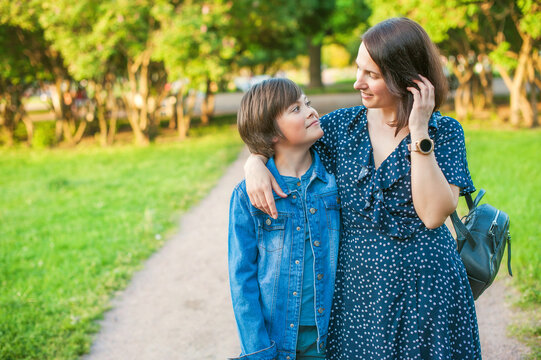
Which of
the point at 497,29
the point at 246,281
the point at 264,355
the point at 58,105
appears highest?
the point at 497,29

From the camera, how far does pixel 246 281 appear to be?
6.84 ft

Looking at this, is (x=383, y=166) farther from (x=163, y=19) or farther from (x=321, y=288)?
(x=163, y=19)

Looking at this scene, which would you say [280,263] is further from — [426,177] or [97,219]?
[97,219]

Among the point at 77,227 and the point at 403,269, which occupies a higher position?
the point at 403,269

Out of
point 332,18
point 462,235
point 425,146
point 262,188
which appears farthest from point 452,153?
point 332,18

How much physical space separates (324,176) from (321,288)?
0.44 metres

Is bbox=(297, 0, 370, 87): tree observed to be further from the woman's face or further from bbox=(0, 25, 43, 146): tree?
the woman's face

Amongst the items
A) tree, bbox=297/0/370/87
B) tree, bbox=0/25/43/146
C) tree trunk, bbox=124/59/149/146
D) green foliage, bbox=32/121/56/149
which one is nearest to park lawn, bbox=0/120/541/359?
tree trunk, bbox=124/59/149/146

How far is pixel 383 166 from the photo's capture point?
1931 millimetres

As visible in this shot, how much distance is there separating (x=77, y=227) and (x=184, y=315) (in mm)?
2957

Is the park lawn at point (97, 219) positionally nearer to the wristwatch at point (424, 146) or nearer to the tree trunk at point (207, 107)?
the wristwatch at point (424, 146)

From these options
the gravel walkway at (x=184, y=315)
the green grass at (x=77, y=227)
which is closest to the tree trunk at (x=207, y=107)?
the green grass at (x=77, y=227)

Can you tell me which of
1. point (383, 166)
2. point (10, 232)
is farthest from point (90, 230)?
point (383, 166)

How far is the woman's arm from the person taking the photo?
174 cm
